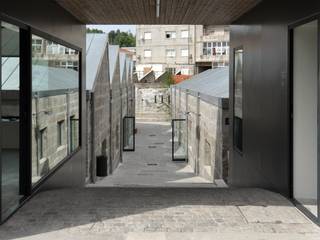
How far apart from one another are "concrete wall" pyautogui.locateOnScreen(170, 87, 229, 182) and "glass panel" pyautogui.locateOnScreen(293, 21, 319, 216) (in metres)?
7.72

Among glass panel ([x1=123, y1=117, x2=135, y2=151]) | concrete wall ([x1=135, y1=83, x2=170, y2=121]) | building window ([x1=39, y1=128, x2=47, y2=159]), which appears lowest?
glass panel ([x1=123, y1=117, x2=135, y2=151])

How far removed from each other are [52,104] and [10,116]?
282 centimetres

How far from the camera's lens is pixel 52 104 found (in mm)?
10867

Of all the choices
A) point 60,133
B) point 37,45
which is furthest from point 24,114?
point 60,133

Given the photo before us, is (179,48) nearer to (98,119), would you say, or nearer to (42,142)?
(98,119)

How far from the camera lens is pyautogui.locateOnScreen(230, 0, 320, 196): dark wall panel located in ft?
28.5

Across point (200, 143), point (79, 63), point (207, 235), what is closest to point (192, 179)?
point (200, 143)

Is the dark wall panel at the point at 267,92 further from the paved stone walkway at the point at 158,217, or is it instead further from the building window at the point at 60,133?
the building window at the point at 60,133

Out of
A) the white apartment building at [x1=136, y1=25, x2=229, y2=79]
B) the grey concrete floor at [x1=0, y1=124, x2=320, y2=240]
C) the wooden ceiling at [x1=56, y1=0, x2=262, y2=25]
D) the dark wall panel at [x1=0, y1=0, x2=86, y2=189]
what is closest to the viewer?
the grey concrete floor at [x1=0, y1=124, x2=320, y2=240]

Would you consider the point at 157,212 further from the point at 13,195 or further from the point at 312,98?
the point at 312,98

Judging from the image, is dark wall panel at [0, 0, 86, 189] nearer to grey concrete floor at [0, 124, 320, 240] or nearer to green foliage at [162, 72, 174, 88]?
grey concrete floor at [0, 124, 320, 240]

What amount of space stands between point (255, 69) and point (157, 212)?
14.6ft

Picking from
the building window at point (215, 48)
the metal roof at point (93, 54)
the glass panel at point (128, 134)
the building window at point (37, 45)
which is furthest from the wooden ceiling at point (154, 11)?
the building window at point (215, 48)

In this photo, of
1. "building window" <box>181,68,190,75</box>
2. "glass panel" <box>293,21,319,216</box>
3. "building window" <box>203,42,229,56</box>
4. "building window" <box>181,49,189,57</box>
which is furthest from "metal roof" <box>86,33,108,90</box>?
"building window" <box>181,68,190,75</box>
